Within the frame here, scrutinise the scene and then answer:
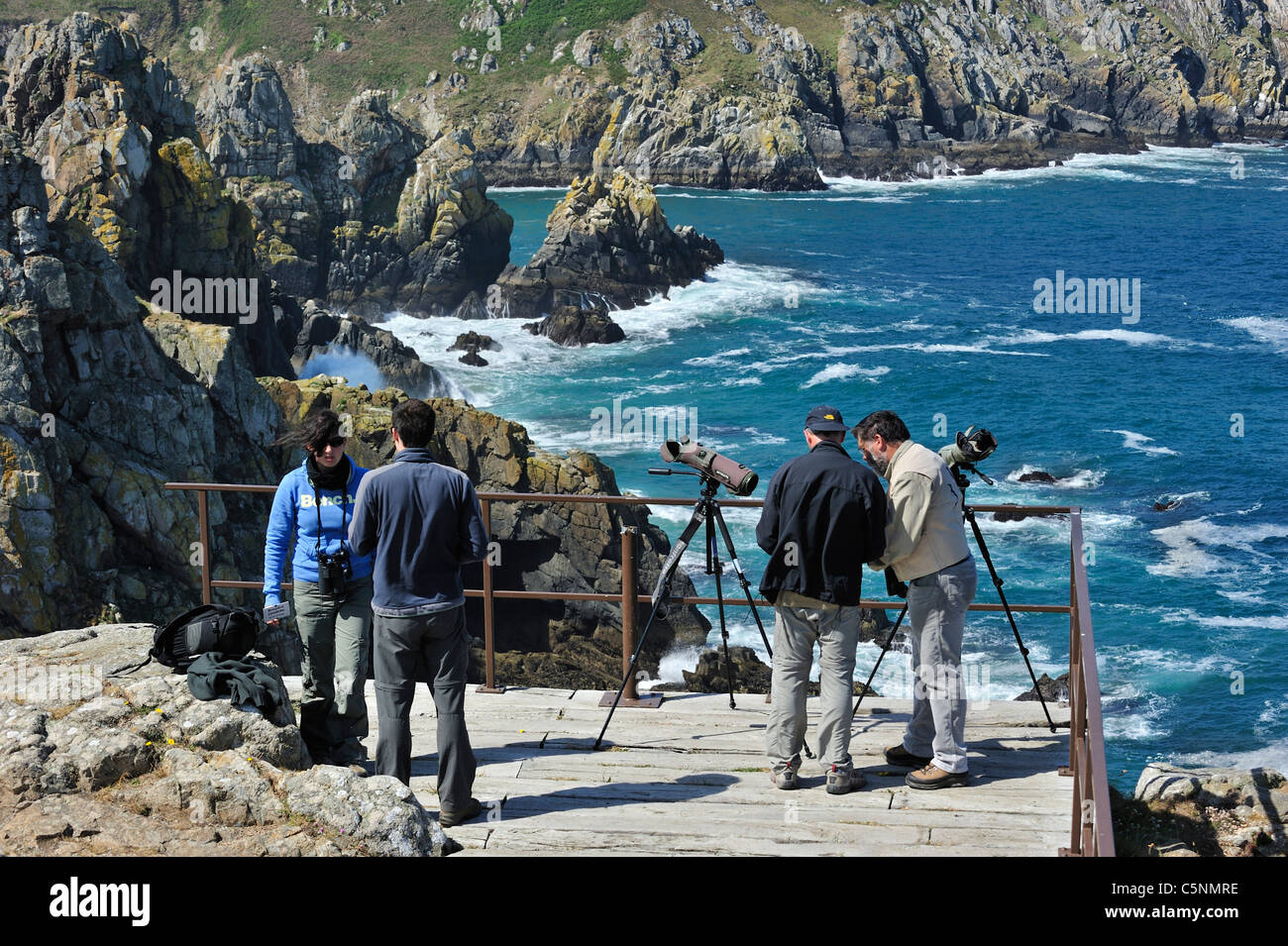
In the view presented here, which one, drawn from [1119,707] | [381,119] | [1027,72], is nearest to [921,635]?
[1119,707]

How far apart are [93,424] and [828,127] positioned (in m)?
118

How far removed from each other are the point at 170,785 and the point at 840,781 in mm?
3659

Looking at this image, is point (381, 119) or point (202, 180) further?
point (381, 119)

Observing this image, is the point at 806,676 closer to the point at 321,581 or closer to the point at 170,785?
the point at 321,581

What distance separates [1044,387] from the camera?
2261 inches

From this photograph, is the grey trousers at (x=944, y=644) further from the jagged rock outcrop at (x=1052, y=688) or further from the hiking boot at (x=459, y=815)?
the jagged rock outcrop at (x=1052, y=688)

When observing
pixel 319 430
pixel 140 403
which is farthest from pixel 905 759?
pixel 140 403

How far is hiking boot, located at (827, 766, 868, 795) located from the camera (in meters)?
7.48

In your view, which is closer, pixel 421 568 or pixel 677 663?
pixel 421 568

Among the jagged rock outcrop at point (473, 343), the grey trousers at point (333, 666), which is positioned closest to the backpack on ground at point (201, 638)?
the grey trousers at point (333, 666)

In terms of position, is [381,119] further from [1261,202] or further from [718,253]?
[1261,202]

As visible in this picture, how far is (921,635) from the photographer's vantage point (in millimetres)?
7512

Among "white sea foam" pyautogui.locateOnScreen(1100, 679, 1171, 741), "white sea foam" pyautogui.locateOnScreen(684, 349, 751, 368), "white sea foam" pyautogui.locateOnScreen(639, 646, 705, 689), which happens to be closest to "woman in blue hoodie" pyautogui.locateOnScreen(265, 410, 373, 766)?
"white sea foam" pyautogui.locateOnScreen(1100, 679, 1171, 741)

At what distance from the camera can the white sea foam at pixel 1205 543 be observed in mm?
38781
